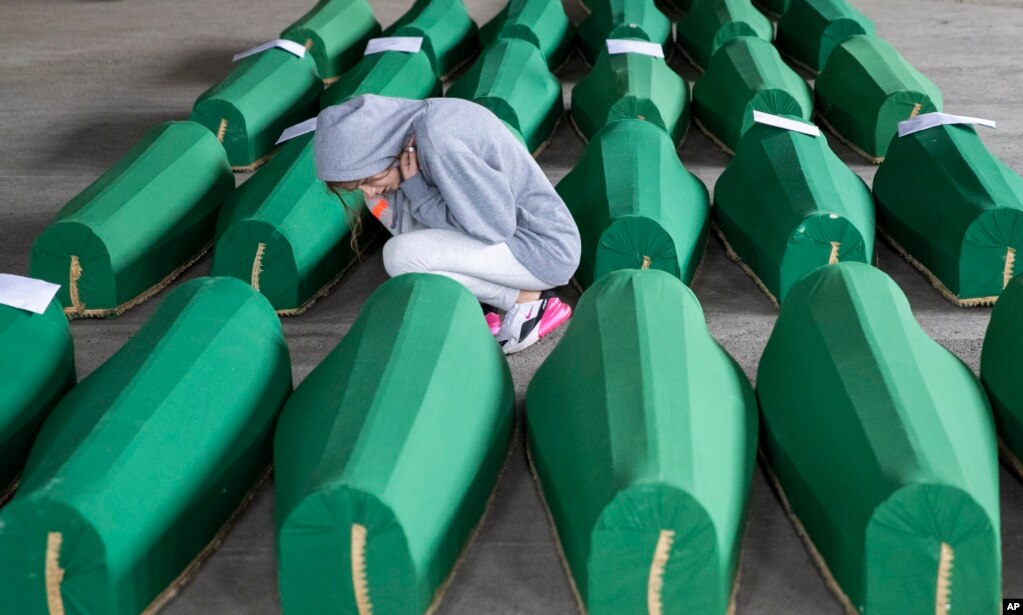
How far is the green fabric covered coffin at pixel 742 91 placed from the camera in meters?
3.54

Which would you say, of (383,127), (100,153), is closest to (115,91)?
(100,153)

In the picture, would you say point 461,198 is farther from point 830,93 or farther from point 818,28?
point 818,28

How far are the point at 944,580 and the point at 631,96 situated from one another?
2057mm

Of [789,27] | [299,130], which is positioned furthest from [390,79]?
[789,27]

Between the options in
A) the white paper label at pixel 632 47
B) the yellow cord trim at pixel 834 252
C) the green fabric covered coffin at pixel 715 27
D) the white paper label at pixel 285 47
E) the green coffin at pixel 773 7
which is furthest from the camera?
the green coffin at pixel 773 7

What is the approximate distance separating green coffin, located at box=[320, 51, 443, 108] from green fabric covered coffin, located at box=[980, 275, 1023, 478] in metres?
1.99

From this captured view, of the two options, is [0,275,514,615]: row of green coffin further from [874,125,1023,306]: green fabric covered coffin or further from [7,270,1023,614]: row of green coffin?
[874,125,1023,306]: green fabric covered coffin

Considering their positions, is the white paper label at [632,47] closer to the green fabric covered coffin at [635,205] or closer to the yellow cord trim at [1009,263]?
the green fabric covered coffin at [635,205]

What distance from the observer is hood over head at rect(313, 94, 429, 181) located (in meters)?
2.44

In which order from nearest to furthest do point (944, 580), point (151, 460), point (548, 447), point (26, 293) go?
point (944, 580) < point (151, 460) < point (548, 447) < point (26, 293)

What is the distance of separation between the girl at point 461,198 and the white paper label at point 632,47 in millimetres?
1365

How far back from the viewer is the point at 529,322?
269 centimetres

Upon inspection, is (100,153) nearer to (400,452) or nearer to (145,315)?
(145,315)

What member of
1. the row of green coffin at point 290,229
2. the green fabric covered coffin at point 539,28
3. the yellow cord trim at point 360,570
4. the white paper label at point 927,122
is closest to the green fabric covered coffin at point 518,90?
the row of green coffin at point 290,229
